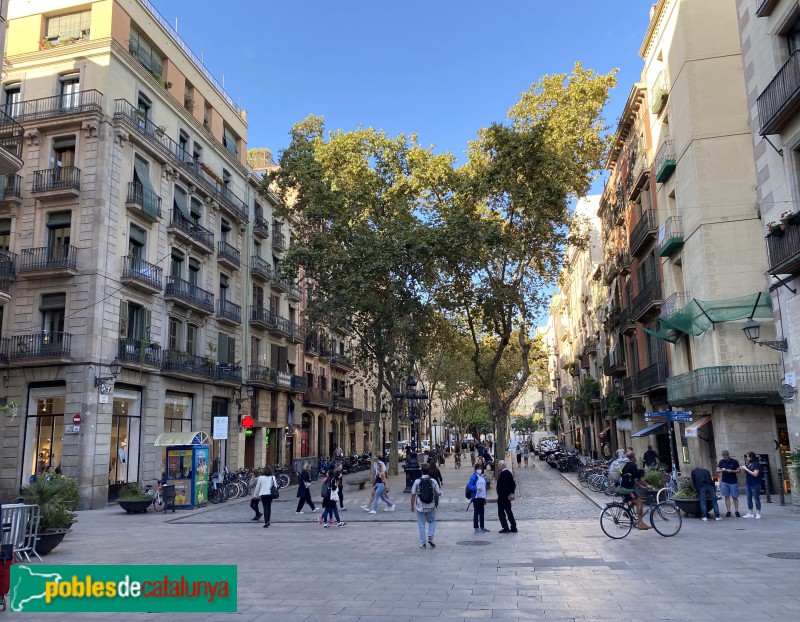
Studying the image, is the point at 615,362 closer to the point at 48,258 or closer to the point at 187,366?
the point at 187,366

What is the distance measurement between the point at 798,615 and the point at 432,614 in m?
4.03

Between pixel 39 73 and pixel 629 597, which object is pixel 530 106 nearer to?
pixel 39 73

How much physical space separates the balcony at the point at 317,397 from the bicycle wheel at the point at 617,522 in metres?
32.0

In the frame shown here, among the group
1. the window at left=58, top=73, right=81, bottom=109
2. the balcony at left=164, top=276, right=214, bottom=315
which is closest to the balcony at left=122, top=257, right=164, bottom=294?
the balcony at left=164, top=276, right=214, bottom=315

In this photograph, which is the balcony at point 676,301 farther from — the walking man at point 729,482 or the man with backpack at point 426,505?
the man with backpack at point 426,505

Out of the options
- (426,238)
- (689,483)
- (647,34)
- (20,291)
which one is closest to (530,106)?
(647,34)

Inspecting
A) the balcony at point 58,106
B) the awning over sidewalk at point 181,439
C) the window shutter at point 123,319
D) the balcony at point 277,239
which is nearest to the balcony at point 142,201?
the balcony at point 58,106

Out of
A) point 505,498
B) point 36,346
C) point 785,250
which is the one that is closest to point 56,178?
point 36,346

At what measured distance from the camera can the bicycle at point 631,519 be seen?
1312cm

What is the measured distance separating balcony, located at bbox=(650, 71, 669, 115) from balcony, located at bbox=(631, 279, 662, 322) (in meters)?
7.26

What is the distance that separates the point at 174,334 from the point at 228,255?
6023 mm

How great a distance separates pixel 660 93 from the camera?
2642cm

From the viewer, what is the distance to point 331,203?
31.8 meters

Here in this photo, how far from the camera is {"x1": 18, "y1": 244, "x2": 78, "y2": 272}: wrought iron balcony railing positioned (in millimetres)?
24156
